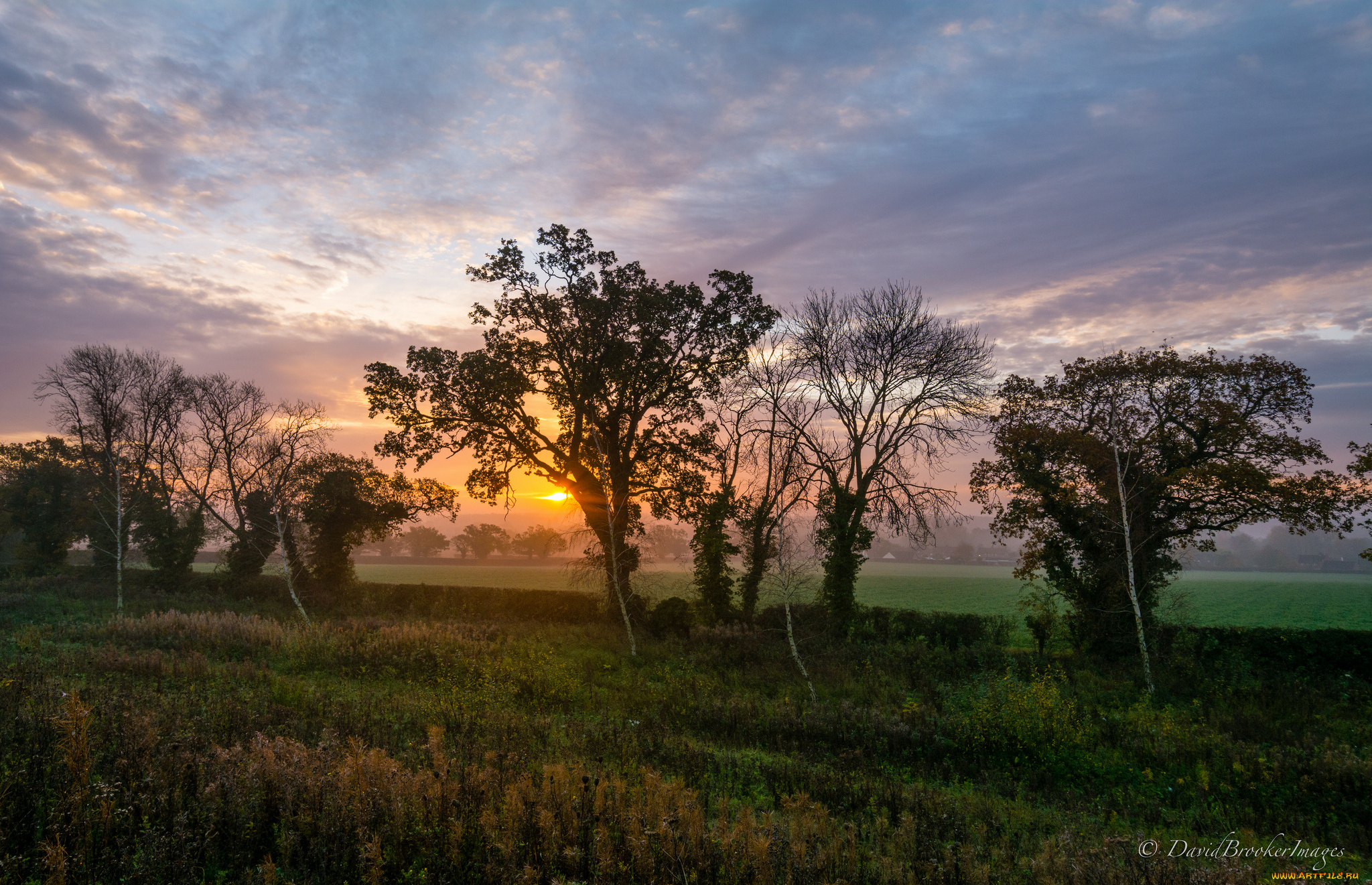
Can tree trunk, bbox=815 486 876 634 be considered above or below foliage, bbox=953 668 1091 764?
above

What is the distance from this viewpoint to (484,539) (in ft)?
297

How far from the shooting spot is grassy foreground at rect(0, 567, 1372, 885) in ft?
18.7

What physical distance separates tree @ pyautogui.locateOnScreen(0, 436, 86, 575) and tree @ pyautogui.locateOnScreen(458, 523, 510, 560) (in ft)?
162

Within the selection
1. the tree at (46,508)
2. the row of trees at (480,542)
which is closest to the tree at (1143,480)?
the tree at (46,508)

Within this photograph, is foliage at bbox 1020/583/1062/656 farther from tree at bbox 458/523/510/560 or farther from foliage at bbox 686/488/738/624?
tree at bbox 458/523/510/560

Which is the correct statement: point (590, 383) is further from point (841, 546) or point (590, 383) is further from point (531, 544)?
point (531, 544)

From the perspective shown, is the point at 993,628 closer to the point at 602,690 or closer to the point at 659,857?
the point at 602,690

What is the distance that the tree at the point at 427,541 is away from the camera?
98312mm

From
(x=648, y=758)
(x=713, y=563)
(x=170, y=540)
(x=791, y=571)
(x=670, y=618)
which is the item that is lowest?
(x=670, y=618)

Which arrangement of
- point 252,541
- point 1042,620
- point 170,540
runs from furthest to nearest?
point 170,540 → point 252,541 → point 1042,620

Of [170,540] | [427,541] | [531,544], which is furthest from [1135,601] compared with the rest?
[427,541]

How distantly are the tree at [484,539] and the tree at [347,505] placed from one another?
186 ft

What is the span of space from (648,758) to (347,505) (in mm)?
29410

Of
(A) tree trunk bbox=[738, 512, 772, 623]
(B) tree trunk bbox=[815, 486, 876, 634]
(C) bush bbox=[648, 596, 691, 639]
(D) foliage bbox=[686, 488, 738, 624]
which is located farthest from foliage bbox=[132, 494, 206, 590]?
(B) tree trunk bbox=[815, 486, 876, 634]
